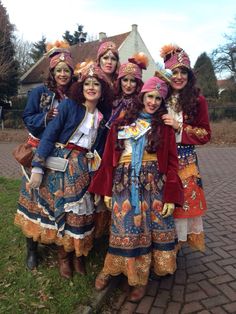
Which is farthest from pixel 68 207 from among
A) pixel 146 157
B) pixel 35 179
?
pixel 146 157

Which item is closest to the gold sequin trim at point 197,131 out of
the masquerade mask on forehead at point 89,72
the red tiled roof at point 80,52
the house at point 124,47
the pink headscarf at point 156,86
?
the pink headscarf at point 156,86

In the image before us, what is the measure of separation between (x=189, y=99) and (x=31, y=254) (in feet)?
7.25

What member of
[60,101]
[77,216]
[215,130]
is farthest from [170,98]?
[215,130]

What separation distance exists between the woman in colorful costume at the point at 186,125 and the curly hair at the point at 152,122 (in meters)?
0.18

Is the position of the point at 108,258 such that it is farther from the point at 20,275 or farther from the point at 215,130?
Answer: the point at 215,130

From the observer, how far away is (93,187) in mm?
3195

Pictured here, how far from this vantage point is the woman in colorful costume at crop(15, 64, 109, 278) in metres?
3.20

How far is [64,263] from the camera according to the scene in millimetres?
3549

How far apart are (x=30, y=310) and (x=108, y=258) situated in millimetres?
760

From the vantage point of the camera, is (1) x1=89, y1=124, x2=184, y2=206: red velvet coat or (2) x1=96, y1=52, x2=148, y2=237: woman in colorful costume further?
(2) x1=96, y1=52, x2=148, y2=237: woman in colorful costume

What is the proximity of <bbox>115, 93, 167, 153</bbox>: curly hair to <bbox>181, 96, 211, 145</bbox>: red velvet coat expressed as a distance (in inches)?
11.3

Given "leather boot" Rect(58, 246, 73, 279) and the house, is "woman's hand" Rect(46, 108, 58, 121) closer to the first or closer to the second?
"leather boot" Rect(58, 246, 73, 279)

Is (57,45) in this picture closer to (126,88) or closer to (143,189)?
(126,88)

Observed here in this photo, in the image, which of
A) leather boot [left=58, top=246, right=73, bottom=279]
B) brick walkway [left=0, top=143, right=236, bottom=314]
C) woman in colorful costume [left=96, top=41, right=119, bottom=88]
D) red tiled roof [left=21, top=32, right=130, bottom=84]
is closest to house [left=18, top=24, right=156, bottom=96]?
red tiled roof [left=21, top=32, right=130, bottom=84]
